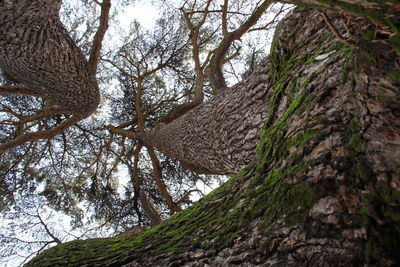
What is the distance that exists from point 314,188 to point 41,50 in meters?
2.19

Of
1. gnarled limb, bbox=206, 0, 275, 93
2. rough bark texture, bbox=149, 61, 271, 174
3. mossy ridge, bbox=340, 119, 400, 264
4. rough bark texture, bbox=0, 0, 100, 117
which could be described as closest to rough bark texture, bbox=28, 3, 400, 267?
mossy ridge, bbox=340, 119, 400, 264

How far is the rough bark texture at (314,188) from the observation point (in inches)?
24.5

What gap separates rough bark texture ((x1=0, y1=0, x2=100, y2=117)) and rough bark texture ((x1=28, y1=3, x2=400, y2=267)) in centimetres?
162

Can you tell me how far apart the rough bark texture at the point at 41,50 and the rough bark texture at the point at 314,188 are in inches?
63.8

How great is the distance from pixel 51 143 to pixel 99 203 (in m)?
1.46

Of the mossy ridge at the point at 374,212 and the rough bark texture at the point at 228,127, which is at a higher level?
the rough bark texture at the point at 228,127

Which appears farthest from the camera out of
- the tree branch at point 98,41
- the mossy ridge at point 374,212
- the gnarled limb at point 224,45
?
the gnarled limb at point 224,45

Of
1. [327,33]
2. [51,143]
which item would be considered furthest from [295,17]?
[51,143]

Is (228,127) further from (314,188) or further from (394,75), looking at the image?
(394,75)

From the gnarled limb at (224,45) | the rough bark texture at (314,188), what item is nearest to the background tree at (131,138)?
the gnarled limb at (224,45)

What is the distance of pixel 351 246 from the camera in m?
0.61

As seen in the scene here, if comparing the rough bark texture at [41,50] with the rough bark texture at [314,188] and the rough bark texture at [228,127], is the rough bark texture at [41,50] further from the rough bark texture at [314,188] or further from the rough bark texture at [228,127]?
the rough bark texture at [314,188]

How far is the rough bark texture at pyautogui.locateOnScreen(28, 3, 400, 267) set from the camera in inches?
24.5

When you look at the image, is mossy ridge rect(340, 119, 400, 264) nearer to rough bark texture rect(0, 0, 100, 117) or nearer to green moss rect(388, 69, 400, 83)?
green moss rect(388, 69, 400, 83)
